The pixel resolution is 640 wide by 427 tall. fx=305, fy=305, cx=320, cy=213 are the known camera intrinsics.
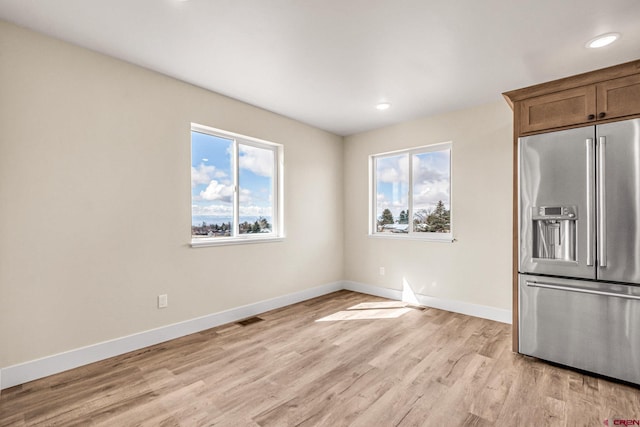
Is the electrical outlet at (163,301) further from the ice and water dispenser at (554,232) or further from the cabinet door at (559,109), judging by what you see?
the cabinet door at (559,109)

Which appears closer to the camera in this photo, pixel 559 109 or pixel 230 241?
pixel 559 109

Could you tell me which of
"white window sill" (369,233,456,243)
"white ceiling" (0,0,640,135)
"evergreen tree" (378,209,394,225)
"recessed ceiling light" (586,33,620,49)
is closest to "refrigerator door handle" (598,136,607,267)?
"recessed ceiling light" (586,33,620,49)

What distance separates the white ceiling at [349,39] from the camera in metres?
1.96

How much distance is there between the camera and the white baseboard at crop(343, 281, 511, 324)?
3.48 metres

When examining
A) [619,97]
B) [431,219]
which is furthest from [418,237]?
[619,97]

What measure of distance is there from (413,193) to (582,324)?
2.38 meters

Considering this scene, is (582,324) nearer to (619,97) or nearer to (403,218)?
(619,97)

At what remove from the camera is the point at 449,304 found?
3.86 m

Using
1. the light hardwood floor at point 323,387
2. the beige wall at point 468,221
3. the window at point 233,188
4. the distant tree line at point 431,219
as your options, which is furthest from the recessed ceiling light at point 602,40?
the window at point 233,188

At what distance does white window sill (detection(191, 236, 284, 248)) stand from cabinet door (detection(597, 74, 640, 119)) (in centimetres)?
337

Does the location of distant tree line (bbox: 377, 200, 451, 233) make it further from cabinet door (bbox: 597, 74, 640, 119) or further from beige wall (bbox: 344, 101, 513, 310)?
cabinet door (bbox: 597, 74, 640, 119)

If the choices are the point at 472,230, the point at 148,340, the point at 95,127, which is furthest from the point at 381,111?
the point at 148,340

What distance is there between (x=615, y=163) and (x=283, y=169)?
328 centimetres

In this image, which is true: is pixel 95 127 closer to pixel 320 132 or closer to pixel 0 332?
pixel 0 332
